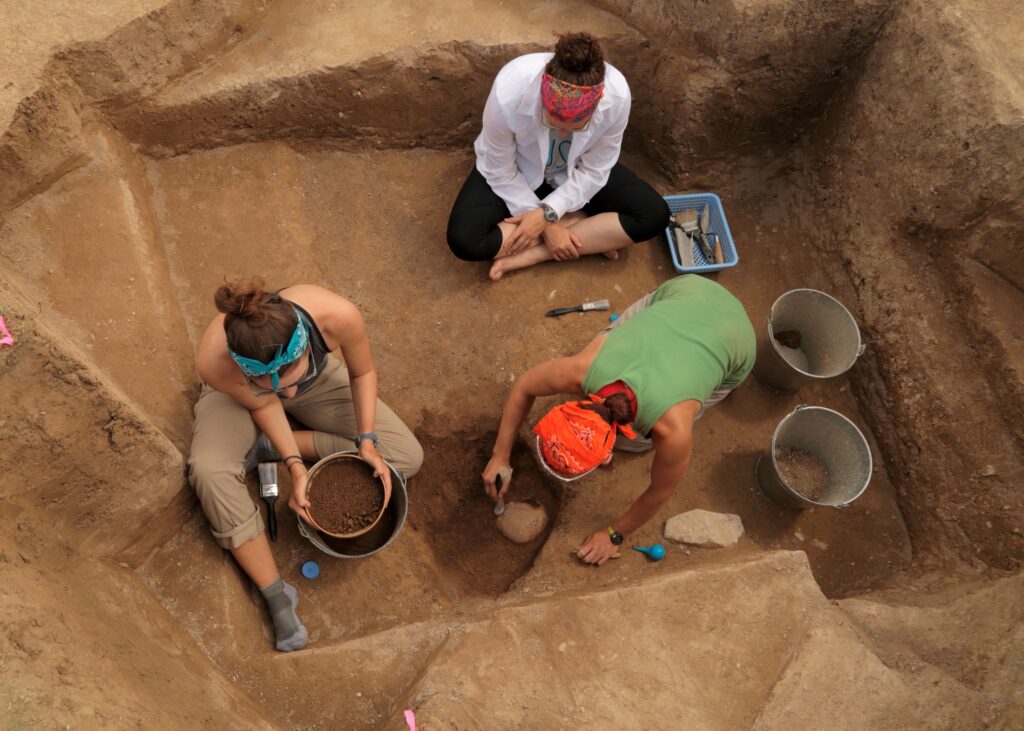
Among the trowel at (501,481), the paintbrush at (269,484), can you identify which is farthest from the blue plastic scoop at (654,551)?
the paintbrush at (269,484)

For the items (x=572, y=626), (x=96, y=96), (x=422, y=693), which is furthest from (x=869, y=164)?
(x=96, y=96)

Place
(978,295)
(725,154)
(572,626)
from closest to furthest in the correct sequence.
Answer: (572,626) < (978,295) < (725,154)

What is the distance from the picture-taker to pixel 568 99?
258 cm

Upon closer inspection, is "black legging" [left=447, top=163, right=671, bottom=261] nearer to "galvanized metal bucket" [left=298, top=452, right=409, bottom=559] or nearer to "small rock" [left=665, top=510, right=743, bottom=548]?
"galvanized metal bucket" [left=298, top=452, right=409, bottom=559]

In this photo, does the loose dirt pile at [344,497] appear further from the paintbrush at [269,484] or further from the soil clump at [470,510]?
the soil clump at [470,510]

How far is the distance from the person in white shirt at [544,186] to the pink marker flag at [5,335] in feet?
5.61

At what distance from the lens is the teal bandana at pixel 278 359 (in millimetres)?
2115

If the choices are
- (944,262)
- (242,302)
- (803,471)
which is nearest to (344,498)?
(242,302)

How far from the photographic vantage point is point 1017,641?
7.88ft

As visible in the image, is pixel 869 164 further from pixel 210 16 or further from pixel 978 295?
pixel 210 16

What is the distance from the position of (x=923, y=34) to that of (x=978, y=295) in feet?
3.63

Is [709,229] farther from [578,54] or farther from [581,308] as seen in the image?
[578,54]

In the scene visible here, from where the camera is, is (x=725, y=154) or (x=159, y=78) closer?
(x=159, y=78)

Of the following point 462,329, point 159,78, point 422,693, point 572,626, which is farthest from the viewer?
point 462,329
